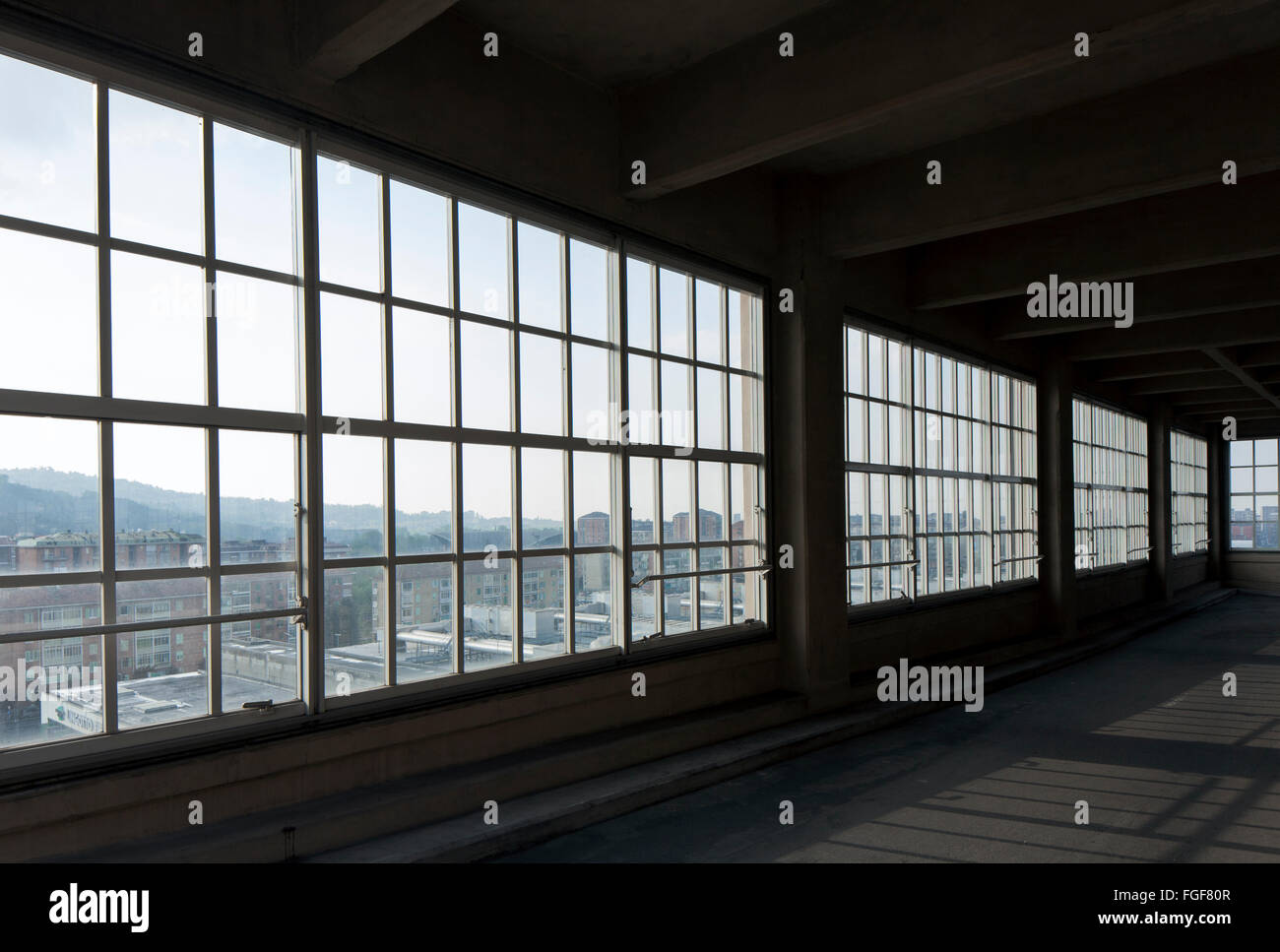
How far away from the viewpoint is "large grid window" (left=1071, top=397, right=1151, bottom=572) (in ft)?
47.4

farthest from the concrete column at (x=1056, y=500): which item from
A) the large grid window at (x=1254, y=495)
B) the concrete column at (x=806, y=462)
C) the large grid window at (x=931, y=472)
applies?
the large grid window at (x=1254, y=495)

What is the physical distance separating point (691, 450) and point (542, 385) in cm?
163

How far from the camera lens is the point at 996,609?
11109mm

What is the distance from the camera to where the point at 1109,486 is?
15852 millimetres

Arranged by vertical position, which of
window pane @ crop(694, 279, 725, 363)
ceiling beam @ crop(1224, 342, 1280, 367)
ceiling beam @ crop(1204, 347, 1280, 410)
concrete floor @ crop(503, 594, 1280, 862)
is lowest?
concrete floor @ crop(503, 594, 1280, 862)

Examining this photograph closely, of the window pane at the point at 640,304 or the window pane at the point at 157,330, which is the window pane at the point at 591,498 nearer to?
the window pane at the point at 640,304

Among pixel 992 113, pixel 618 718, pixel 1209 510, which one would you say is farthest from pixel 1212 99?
pixel 1209 510

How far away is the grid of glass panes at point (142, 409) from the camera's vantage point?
11.4 ft

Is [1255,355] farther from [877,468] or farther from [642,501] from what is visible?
[642,501]

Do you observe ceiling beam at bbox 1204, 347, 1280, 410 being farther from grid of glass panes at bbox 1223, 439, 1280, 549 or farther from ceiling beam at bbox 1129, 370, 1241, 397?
grid of glass panes at bbox 1223, 439, 1280, 549

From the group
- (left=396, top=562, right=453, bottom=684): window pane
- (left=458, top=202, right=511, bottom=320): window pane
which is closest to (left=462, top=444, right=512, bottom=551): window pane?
(left=396, top=562, right=453, bottom=684): window pane

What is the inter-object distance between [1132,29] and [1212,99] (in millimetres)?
2205

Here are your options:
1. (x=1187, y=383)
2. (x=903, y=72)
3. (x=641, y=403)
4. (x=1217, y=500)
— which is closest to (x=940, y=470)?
(x=641, y=403)

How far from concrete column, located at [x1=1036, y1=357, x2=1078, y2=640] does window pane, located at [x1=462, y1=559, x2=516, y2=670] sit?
9583mm
